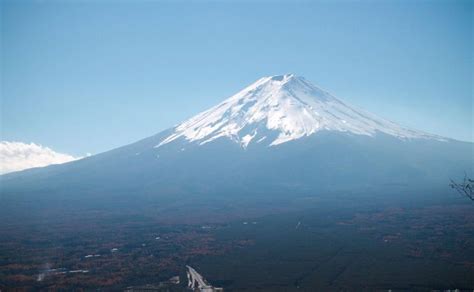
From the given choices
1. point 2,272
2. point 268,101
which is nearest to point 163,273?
point 2,272

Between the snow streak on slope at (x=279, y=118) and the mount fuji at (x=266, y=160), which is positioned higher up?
the snow streak on slope at (x=279, y=118)

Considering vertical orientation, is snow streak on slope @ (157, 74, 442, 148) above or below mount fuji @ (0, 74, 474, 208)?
above

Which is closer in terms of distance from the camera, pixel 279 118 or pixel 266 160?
pixel 266 160

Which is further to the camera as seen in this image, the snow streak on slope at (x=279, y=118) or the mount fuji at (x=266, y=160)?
the snow streak on slope at (x=279, y=118)

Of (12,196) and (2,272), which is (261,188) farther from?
(2,272)

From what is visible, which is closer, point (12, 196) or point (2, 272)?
point (2, 272)
